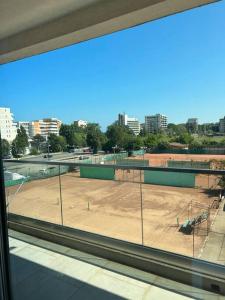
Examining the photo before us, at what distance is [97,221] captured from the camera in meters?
2.96

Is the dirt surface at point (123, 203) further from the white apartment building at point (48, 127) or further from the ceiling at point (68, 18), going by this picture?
the ceiling at point (68, 18)

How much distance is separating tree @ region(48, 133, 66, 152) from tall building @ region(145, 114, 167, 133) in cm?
88

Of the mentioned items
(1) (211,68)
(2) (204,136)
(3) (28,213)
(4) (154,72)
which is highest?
(4) (154,72)

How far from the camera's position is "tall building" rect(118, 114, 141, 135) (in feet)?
8.10

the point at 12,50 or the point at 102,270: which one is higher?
the point at 12,50

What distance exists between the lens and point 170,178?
2115mm

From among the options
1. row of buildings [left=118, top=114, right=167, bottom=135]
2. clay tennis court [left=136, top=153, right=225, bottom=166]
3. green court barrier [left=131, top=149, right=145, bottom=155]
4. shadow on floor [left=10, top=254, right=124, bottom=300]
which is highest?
row of buildings [left=118, top=114, right=167, bottom=135]

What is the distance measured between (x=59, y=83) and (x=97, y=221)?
202 inches

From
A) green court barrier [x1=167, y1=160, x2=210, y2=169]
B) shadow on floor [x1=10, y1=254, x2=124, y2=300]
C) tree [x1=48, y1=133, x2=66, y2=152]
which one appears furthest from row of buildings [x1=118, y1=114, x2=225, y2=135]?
shadow on floor [x1=10, y1=254, x2=124, y2=300]

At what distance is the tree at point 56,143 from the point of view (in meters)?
2.39

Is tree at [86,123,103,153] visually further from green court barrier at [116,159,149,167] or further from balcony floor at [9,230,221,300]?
balcony floor at [9,230,221,300]

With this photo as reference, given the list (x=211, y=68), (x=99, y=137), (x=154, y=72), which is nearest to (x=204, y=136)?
(x=99, y=137)

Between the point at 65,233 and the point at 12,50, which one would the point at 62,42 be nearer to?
the point at 12,50

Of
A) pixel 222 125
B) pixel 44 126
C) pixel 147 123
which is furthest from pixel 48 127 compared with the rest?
pixel 222 125
